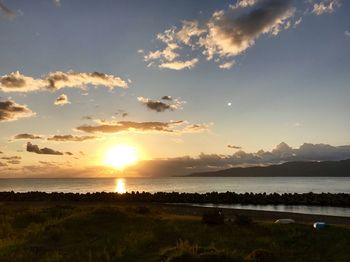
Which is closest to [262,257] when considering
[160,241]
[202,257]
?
[202,257]

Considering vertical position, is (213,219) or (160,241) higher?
(213,219)

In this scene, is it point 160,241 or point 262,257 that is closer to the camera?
point 262,257

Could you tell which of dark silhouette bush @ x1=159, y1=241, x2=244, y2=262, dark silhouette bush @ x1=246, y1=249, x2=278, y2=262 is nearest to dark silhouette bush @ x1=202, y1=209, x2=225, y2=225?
dark silhouette bush @ x1=246, y1=249, x2=278, y2=262

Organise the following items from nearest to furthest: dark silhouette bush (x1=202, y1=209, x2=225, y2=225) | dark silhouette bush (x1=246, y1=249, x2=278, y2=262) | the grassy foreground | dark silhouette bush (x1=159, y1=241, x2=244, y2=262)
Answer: dark silhouette bush (x1=159, y1=241, x2=244, y2=262)
dark silhouette bush (x1=246, y1=249, x2=278, y2=262)
the grassy foreground
dark silhouette bush (x1=202, y1=209, x2=225, y2=225)

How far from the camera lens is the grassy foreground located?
68.4ft

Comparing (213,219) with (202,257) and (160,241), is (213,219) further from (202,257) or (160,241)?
(202,257)

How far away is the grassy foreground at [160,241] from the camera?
2086 centimetres

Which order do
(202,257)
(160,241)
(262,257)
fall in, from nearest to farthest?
1. (202,257)
2. (262,257)
3. (160,241)

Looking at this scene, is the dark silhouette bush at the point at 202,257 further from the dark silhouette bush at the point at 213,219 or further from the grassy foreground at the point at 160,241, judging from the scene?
the dark silhouette bush at the point at 213,219

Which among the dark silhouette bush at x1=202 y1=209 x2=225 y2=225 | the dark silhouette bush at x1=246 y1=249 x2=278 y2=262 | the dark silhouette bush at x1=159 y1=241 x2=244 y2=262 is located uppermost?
the dark silhouette bush at x1=202 y1=209 x2=225 y2=225

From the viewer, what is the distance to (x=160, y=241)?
81.9 ft

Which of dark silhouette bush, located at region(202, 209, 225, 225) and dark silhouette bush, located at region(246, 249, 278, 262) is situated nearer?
dark silhouette bush, located at region(246, 249, 278, 262)

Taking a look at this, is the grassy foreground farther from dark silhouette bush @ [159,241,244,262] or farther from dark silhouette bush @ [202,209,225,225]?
dark silhouette bush @ [202,209,225,225]

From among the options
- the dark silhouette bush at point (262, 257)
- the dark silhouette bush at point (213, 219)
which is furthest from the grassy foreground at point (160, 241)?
the dark silhouette bush at point (213, 219)
